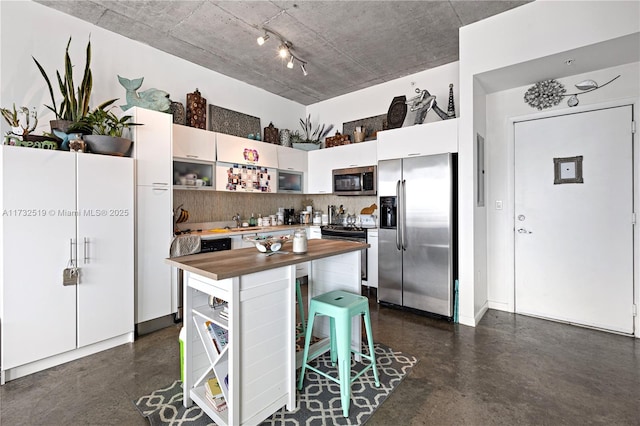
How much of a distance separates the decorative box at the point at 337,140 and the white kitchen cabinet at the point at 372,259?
1658 millimetres

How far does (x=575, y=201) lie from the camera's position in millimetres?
3168

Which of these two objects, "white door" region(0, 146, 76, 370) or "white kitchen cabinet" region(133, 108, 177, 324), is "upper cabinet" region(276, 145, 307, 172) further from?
"white door" region(0, 146, 76, 370)

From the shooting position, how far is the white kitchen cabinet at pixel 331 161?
4.45m

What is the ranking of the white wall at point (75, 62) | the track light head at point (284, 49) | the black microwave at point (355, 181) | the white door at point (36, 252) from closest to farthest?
the white door at point (36, 252), the white wall at point (75, 62), the track light head at point (284, 49), the black microwave at point (355, 181)

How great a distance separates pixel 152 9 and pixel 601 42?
4086mm

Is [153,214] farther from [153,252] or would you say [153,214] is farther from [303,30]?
[303,30]

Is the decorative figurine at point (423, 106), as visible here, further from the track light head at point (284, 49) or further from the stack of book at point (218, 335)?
the stack of book at point (218, 335)

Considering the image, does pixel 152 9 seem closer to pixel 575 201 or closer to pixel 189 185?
pixel 189 185

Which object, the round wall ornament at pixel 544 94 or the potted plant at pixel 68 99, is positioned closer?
the potted plant at pixel 68 99

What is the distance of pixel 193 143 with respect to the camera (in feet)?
11.9

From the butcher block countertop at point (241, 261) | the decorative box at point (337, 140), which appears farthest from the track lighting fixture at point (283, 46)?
the butcher block countertop at point (241, 261)

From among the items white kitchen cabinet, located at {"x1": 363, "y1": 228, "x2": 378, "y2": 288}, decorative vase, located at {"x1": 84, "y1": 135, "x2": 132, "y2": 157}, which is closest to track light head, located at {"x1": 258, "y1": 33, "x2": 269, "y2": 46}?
decorative vase, located at {"x1": 84, "y1": 135, "x2": 132, "y2": 157}

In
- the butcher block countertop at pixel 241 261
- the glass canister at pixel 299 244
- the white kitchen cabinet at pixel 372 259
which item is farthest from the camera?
the white kitchen cabinet at pixel 372 259

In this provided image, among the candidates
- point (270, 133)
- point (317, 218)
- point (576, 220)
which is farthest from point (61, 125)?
point (576, 220)
